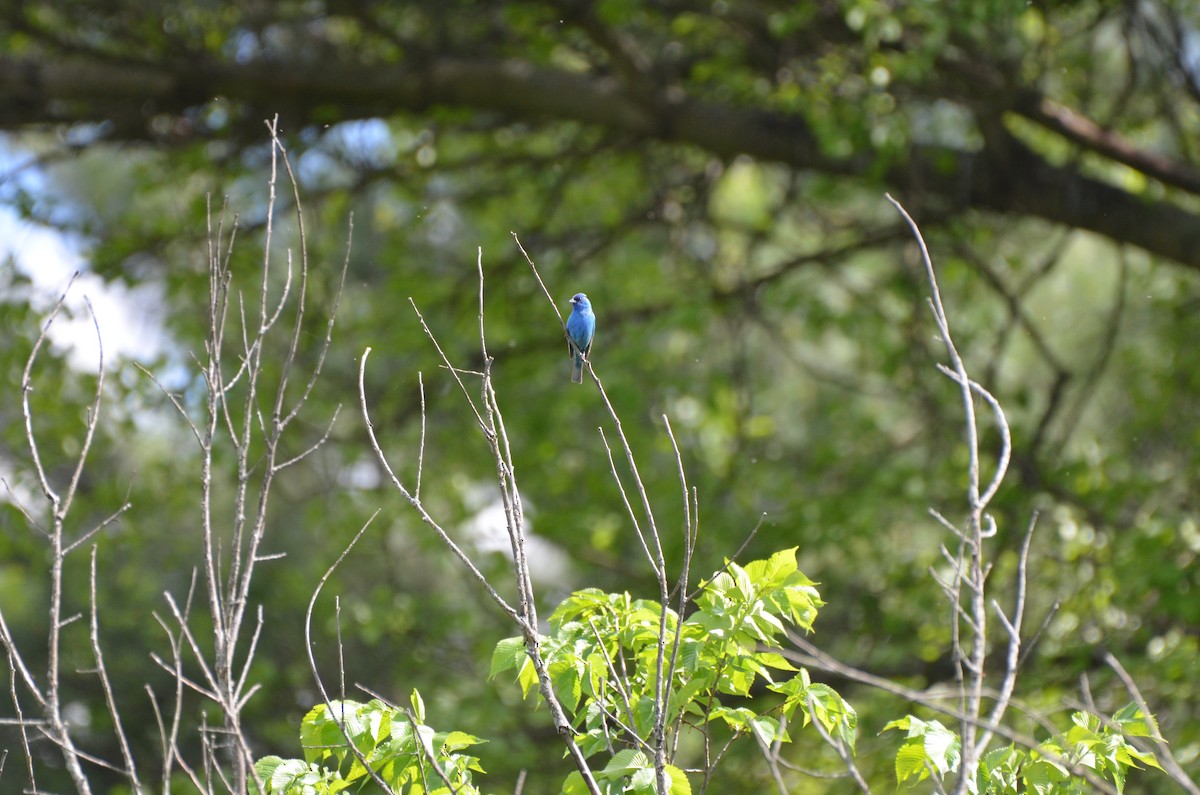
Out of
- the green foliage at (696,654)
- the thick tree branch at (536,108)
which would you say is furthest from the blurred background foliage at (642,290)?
the green foliage at (696,654)

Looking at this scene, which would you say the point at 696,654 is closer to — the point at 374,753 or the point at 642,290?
the point at 374,753

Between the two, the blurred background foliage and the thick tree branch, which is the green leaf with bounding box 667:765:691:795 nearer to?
the blurred background foliage

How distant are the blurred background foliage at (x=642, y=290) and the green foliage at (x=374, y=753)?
3.57 metres

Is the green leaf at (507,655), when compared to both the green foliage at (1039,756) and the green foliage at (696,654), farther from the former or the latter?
the green foliage at (1039,756)

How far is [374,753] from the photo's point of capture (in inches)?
91.5

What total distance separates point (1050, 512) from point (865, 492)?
0.99m

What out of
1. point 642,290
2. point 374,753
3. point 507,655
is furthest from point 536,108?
point 374,753

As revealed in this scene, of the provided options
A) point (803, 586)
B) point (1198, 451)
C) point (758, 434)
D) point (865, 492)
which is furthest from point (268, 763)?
point (758, 434)

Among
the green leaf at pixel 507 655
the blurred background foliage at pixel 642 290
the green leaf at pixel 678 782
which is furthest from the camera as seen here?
the blurred background foliage at pixel 642 290

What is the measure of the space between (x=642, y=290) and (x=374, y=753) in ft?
21.2

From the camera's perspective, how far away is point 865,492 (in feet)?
21.0

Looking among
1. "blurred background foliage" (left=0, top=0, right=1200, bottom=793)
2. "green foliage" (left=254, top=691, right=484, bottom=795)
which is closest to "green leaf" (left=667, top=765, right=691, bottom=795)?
"green foliage" (left=254, top=691, right=484, bottom=795)

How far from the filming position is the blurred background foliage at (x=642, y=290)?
→ 5871mm

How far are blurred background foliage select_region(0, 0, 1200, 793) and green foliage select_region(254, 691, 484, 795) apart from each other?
3.57 m
